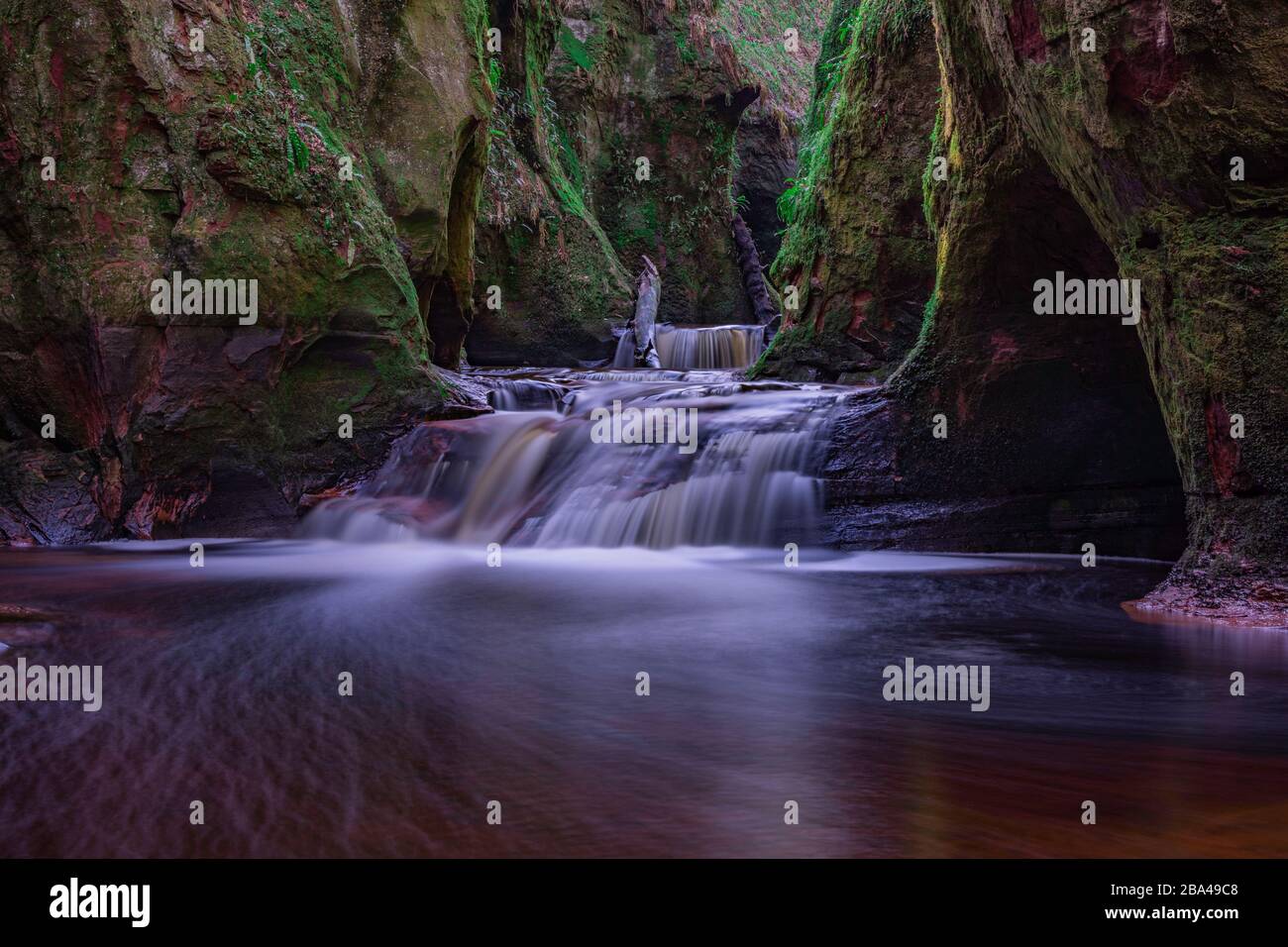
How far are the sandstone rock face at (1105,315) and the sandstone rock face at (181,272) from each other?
5264mm

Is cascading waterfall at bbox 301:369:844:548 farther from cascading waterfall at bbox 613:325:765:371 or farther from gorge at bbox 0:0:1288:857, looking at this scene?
cascading waterfall at bbox 613:325:765:371

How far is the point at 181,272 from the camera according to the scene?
27.4ft

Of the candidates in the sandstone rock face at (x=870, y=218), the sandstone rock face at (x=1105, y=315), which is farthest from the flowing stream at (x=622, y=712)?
the sandstone rock face at (x=870, y=218)

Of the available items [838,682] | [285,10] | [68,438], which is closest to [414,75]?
[285,10]

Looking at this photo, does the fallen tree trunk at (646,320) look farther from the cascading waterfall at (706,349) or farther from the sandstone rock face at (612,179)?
the sandstone rock face at (612,179)

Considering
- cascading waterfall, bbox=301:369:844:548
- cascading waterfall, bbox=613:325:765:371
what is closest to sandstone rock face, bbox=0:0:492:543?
cascading waterfall, bbox=301:369:844:548

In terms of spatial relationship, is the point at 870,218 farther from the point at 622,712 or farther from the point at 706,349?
the point at 622,712

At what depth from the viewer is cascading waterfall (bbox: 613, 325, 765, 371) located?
1802 cm

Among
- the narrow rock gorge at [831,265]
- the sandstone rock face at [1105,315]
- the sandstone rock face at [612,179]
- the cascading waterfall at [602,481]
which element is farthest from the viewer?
the sandstone rock face at [612,179]

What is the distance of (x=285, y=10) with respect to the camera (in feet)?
32.7

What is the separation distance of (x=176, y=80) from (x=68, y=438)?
3460mm

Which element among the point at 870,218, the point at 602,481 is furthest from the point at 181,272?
the point at 870,218

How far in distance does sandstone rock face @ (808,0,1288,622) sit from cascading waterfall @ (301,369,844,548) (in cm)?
54

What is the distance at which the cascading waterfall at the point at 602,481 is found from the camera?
26.4ft
